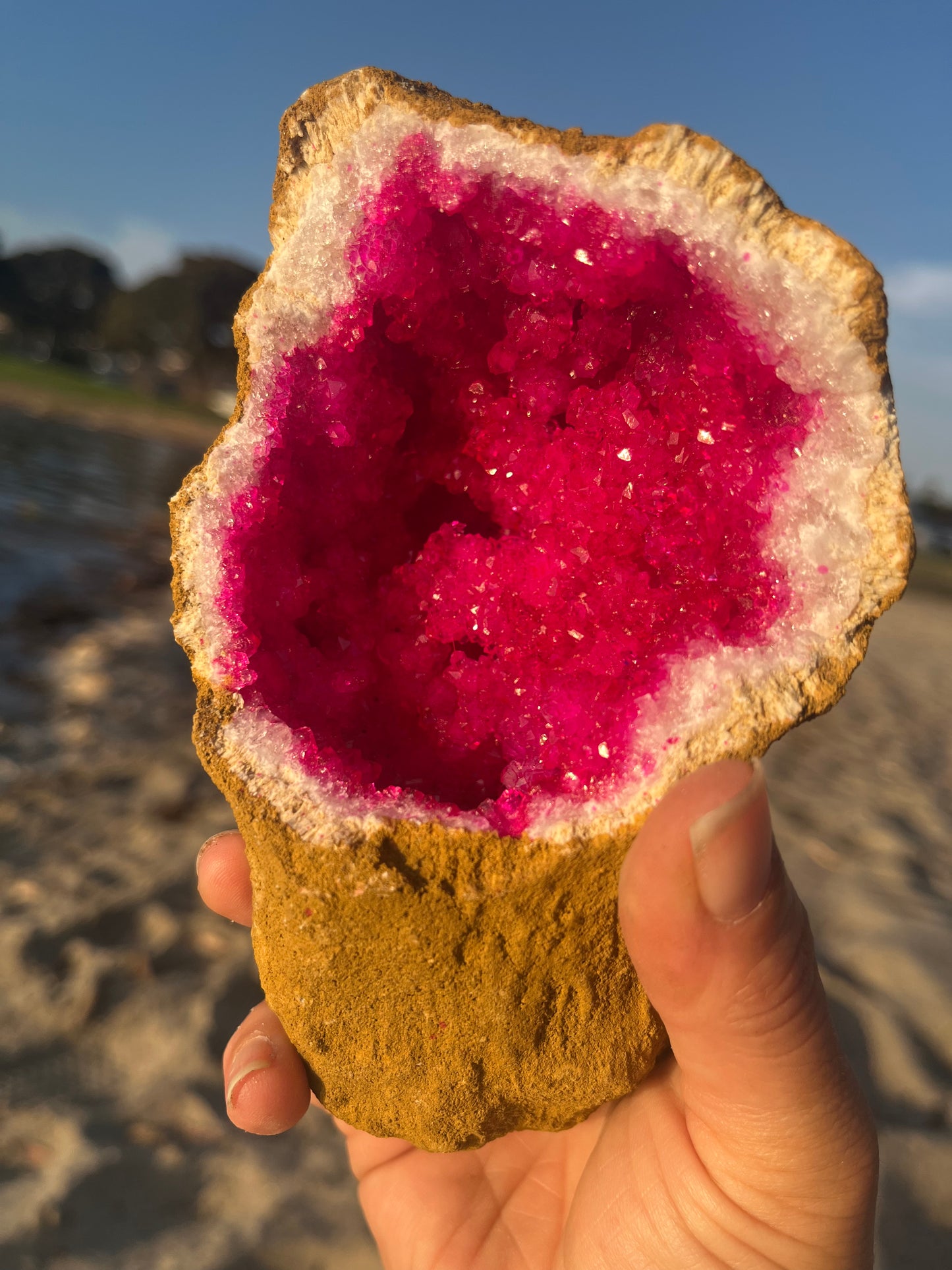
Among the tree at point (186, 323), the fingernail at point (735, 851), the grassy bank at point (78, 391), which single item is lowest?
the grassy bank at point (78, 391)

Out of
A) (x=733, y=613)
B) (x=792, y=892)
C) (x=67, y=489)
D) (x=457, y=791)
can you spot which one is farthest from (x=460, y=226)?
(x=67, y=489)

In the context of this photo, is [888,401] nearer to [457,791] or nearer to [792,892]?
[792,892]

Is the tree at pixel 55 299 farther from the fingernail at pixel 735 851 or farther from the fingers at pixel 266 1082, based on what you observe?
the fingernail at pixel 735 851

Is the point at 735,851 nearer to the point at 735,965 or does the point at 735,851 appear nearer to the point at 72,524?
the point at 735,965

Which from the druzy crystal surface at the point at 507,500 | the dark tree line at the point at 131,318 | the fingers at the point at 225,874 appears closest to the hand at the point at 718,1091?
the druzy crystal surface at the point at 507,500

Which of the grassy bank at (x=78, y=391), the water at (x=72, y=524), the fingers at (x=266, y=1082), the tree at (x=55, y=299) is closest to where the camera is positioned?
the fingers at (x=266, y=1082)

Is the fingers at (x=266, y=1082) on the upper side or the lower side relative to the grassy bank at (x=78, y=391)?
upper
